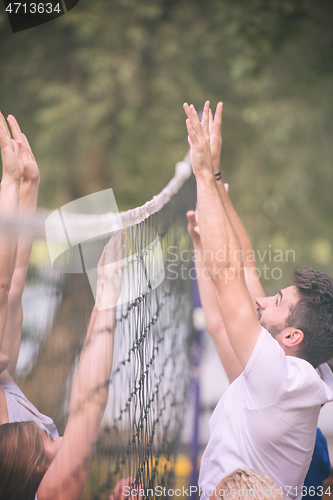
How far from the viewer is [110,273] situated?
66 cm

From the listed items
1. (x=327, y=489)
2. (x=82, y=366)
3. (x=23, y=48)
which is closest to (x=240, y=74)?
(x=23, y=48)

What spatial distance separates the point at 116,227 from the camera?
2.18 ft

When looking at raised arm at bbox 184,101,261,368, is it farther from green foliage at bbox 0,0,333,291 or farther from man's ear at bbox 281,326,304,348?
green foliage at bbox 0,0,333,291

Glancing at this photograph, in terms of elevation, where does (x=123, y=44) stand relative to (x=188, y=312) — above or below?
above

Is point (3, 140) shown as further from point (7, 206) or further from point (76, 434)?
point (76, 434)

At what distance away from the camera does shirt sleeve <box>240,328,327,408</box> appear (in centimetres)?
58

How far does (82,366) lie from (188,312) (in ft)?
1.58

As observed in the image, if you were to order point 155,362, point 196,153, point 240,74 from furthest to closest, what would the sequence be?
point 240,74
point 155,362
point 196,153

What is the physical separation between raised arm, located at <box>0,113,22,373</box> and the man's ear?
47cm

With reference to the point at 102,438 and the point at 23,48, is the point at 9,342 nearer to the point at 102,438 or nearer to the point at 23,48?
the point at 102,438
